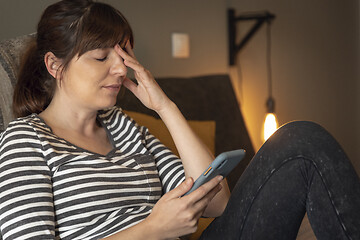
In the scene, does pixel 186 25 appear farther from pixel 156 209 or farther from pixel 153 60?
pixel 156 209

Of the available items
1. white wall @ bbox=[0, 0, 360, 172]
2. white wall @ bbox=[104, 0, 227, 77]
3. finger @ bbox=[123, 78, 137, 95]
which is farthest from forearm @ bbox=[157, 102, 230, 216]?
white wall @ bbox=[104, 0, 227, 77]

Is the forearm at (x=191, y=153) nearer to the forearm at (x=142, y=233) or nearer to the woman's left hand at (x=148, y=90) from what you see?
the woman's left hand at (x=148, y=90)

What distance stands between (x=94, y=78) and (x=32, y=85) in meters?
0.17

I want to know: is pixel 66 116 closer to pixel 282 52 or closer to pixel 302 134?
pixel 302 134

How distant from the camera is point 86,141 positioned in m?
1.23

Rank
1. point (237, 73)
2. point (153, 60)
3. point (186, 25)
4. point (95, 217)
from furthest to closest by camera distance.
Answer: point (237, 73) → point (186, 25) → point (153, 60) → point (95, 217)

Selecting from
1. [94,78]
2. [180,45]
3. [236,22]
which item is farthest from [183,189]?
[236,22]

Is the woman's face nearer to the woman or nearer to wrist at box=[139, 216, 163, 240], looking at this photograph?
the woman

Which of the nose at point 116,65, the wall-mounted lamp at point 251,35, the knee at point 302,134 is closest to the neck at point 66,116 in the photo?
the nose at point 116,65

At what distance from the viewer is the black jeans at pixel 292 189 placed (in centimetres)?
101

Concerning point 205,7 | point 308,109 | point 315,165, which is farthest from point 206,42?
point 315,165

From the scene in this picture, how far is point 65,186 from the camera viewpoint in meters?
1.08

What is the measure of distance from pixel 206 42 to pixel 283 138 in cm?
160

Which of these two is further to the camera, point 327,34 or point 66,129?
point 327,34
